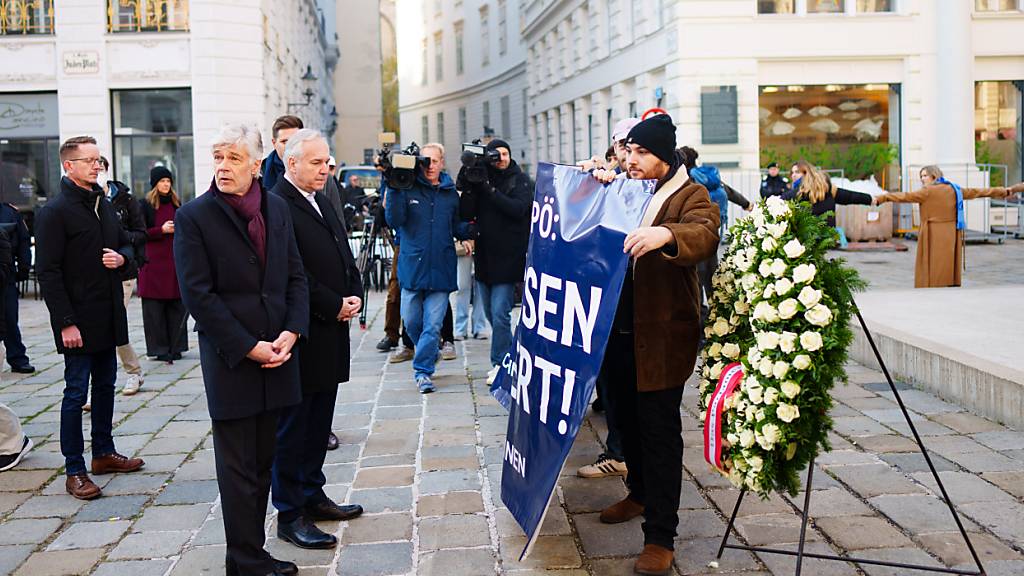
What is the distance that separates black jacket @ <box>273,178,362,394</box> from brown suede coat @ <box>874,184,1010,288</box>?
30.0 feet

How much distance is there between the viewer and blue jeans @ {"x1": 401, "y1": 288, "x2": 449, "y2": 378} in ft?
27.8

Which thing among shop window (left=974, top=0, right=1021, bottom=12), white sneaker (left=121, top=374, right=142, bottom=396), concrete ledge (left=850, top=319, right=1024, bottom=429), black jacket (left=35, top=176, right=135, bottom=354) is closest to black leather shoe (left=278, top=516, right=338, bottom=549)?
black jacket (left=35, top=176, right=135, bottom=354)

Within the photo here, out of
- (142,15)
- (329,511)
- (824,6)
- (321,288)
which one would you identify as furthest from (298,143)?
(824,6)

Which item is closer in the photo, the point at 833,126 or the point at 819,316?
the point at 819,316

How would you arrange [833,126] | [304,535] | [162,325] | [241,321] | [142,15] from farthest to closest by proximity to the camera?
1. [833,126]
2. [142,15]
3. [162,325]
4. [304,535]
5. [241,321]

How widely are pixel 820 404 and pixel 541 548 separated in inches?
57.1

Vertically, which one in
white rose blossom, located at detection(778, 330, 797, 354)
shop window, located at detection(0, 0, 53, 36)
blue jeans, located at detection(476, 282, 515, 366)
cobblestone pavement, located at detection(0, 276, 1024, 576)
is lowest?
cobblestone pavement, located at detection(0, 276, 1024, 576)

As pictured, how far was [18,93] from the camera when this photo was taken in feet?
70.8

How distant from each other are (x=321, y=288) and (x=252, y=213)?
837 mm

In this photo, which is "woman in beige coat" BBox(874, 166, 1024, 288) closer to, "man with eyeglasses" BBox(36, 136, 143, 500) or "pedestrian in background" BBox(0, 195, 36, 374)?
"man with eyeglasses" BBox(36, 136, 143, 500)

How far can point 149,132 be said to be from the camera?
2169 cm

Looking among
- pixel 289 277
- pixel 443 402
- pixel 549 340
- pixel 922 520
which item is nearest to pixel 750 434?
pixel 549 340

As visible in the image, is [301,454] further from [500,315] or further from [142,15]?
[142,15]

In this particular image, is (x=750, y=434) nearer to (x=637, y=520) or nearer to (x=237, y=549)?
(x=637, y=520)
